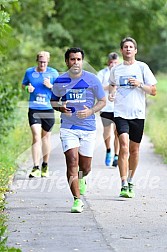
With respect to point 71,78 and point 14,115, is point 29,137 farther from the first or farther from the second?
point 71,78

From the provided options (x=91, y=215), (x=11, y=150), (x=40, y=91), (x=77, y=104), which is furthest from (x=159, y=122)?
(x=91, y=215)

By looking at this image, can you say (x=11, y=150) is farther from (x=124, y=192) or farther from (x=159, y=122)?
(x=159, y=122)

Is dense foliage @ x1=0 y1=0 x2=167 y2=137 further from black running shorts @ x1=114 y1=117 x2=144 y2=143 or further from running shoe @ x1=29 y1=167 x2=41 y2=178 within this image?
A: black running shorts @ x1=114 y1=117 x2=144 y2=143

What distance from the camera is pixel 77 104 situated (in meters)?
10.8

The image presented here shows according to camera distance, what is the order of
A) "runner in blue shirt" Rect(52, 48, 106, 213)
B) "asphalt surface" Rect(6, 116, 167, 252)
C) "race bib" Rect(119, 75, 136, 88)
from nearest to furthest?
"asphalt surface" Rect(6, 116, 167, 252) < "runner in blue shirt" Rect(52, 48, 106, 213) < "race bib" Rect(119, 75, 136, 88)

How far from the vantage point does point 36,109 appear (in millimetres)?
14344

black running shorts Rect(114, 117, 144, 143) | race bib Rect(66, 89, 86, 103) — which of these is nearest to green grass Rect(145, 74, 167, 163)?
black running shorts Rect(114, 117, 144, 143)

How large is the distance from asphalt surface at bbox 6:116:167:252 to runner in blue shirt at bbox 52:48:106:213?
2.04 ft

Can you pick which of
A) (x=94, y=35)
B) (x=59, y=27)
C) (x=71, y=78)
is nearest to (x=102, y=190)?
(x=71, y=78)

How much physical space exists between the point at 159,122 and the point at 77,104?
14.9 metres

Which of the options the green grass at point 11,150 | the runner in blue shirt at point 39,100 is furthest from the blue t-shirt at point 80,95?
the runner in blue shirt at point 39,100

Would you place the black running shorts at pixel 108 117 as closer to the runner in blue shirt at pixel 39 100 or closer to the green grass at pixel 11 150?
the green grass at pixel 11 150

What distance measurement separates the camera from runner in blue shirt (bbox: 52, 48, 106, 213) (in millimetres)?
10680

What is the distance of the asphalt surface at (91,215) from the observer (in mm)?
8445
